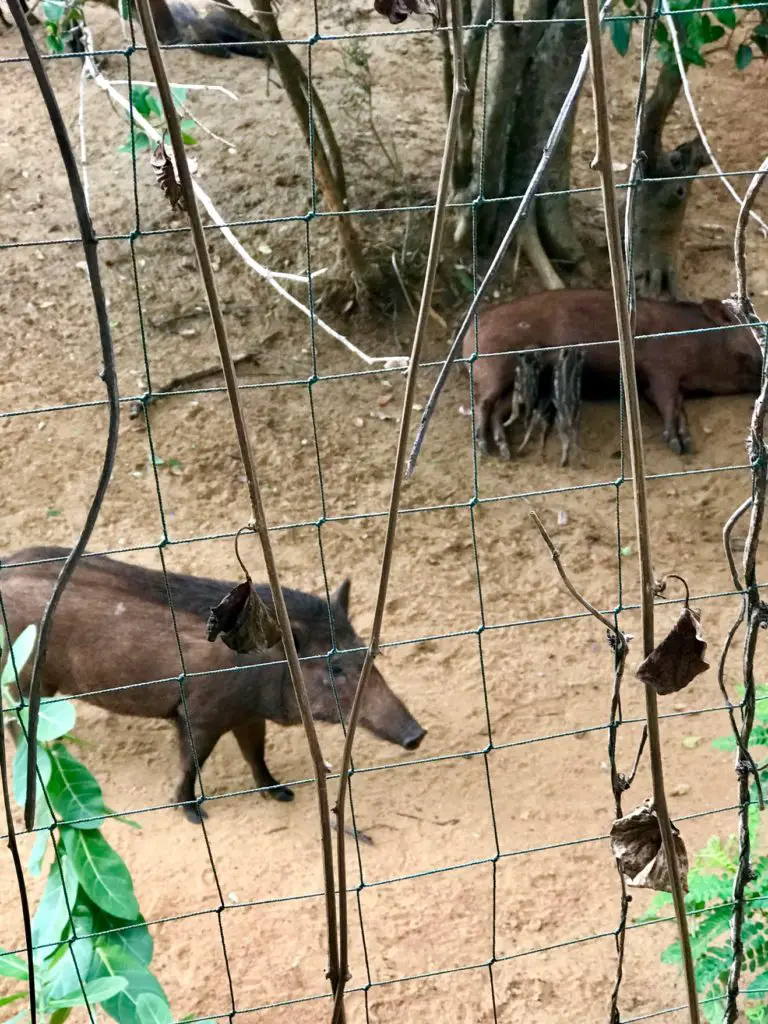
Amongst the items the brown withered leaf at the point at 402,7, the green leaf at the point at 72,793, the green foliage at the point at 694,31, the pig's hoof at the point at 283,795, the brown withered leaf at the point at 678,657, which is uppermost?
the brown withered leaf at the point at 402,7

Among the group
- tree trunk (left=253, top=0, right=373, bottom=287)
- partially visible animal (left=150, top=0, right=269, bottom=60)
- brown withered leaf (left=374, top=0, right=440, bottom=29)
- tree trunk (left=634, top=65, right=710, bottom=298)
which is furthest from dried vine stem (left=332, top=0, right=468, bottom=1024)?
partially visible animal (left=150, top=0, right=269, bottom=60)

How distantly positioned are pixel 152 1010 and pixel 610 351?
4.94 m

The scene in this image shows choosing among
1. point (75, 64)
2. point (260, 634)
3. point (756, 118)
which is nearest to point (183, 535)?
point (260, 634)

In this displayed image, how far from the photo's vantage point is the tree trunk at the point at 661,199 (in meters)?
6.21

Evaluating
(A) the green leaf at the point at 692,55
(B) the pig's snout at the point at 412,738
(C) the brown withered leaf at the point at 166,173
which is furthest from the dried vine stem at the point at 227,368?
(A) the green leaf at the point at 692,55

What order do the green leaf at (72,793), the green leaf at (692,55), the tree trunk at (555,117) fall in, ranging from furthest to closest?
the tree trunk at (555,117), the green leaf at (692,55), the green leaf at (72,793)

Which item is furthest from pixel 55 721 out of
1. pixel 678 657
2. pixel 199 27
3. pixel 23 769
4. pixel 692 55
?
pixel 199 27

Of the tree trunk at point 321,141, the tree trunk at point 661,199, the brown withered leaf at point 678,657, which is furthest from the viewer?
the tree trunk at point 661,199

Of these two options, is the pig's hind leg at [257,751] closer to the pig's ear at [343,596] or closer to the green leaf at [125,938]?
the pig's ear at [343,596]

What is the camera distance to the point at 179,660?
3762 mm

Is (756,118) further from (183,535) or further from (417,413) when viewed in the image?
(183,535)

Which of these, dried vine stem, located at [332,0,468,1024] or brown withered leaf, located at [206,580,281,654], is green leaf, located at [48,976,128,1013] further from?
brown withered leaf, located at [206,580,281,654]

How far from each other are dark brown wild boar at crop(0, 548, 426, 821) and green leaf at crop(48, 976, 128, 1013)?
1.97m

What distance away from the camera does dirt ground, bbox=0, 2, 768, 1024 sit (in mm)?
3146
